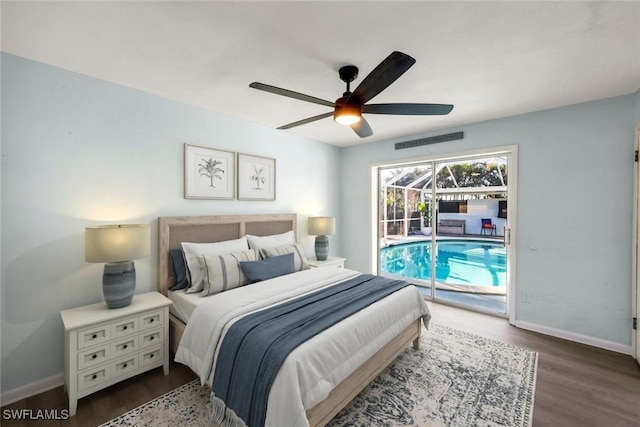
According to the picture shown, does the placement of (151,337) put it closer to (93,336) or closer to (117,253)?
(93,336)

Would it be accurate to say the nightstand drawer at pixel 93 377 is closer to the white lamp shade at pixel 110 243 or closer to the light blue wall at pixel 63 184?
the light blue wall at pixel 63 184

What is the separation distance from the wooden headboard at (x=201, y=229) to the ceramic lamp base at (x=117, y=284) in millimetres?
515

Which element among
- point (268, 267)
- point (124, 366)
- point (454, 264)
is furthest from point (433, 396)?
point (454, 264)

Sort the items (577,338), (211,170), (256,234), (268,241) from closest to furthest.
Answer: (577,338) → (211,170) → (268,241) → (256,234)

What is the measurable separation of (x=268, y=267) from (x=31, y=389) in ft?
6.60

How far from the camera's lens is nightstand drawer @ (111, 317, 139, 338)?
2.06 metres

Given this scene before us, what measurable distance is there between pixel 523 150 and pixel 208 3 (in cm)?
358

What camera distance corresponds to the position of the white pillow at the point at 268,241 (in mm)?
3275

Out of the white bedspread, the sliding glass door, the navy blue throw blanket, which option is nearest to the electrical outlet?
the sliding glass door

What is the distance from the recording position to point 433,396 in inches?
81.2

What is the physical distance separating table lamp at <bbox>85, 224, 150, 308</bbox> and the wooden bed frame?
1.62 ft

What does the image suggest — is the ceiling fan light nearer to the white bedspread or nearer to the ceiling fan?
the ceiling fan

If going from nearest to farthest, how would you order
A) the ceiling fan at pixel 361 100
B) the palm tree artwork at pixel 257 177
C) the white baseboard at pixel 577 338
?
the ceiling fan at pixel 361 100
the white baseboard at pixel 577 338
the palm tree artwork at pixel 257 177

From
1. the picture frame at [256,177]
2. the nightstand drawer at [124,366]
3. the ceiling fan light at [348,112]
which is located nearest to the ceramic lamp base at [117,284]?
the nightstand drawer at [124,366]
